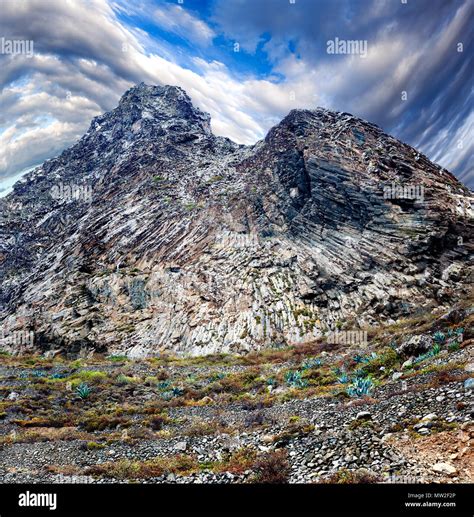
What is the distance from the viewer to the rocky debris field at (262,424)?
355 inches

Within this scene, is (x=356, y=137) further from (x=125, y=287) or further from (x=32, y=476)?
(x=32, y=476)

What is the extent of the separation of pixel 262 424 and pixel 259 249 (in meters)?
41.7

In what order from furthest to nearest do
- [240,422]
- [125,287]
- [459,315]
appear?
[125,287] < [459,315] < [240,422]

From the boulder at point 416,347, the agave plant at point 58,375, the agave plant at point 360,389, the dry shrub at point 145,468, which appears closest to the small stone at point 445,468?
the agave plant at point 360,389

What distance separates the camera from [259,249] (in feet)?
182

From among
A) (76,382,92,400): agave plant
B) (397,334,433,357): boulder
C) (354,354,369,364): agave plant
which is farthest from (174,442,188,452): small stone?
(354,354,369,364): agave plant

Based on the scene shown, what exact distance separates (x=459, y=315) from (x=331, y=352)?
457 inches

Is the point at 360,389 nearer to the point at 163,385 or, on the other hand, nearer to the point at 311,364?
the point at 311,364

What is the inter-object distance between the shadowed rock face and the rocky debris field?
1891 centimetres

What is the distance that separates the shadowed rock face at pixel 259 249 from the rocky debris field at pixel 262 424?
18915 mm

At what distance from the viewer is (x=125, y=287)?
53094 millimetres

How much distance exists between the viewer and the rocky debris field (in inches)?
355

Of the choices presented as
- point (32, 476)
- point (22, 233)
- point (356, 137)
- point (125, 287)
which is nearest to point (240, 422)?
point (32, 476)

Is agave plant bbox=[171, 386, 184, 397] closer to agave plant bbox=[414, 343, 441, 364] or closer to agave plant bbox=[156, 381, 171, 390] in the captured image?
agave plant bbox=[156, 381, 171, 390]
